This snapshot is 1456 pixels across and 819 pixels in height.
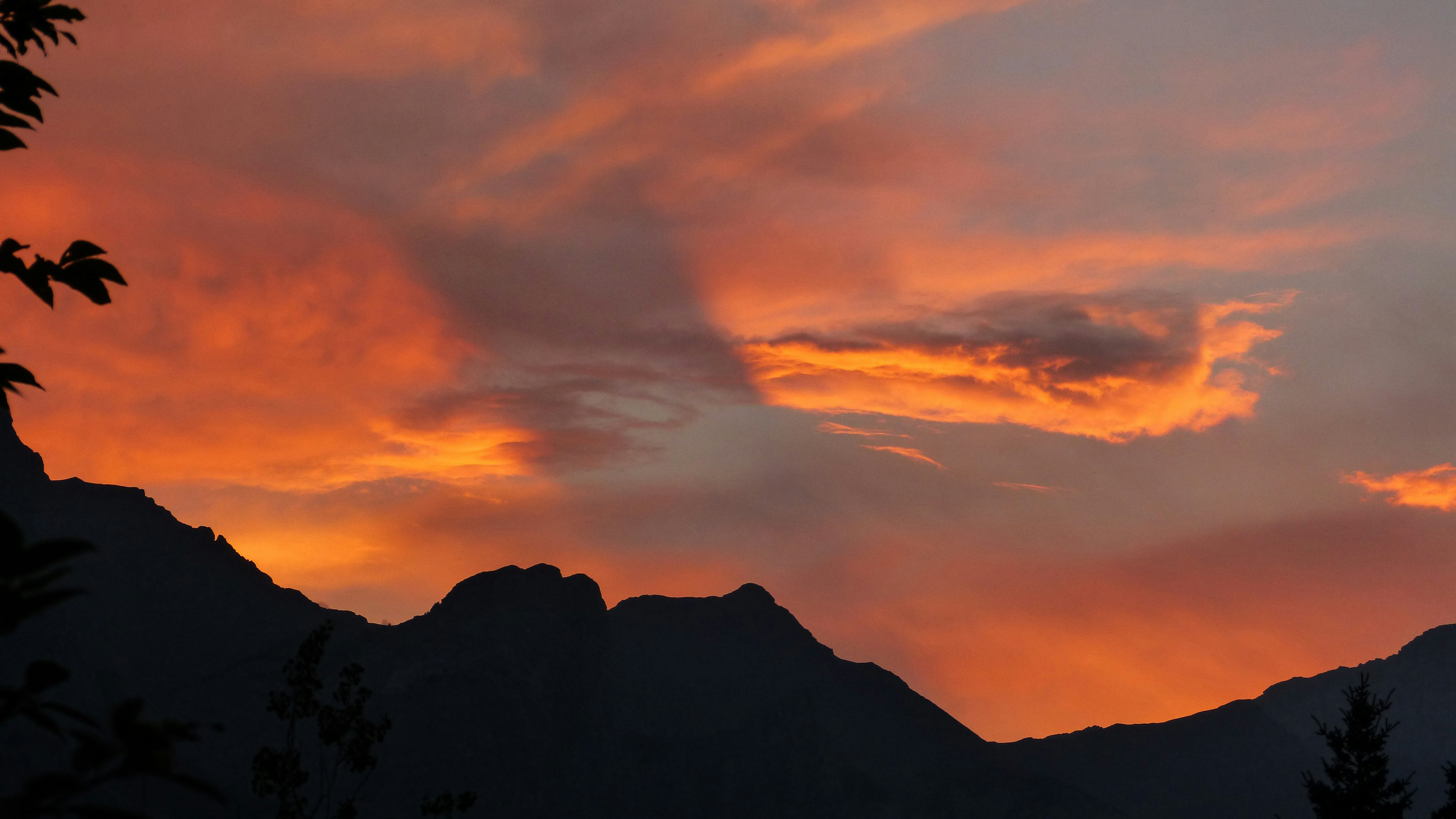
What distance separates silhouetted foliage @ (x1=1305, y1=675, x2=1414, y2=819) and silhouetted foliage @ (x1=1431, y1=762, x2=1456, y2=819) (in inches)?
57.7

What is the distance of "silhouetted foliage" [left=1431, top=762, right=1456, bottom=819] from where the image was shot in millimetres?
55812

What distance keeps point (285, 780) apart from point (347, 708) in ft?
9.17

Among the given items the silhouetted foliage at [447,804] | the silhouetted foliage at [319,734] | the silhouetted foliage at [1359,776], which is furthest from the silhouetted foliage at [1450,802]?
the silhouetted foliage at [319,734]

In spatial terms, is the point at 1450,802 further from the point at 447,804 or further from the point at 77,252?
the point at 77,252

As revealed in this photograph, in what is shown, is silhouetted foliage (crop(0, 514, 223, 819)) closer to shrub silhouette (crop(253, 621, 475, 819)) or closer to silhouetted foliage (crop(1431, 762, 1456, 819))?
shrub silhouette (crop(253, 621, 475, 819))

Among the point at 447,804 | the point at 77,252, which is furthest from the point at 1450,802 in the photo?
the point at 77,252

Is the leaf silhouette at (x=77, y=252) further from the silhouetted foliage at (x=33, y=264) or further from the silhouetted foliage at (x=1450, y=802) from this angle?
the silhouetted foliage at (x=1450, y=802)

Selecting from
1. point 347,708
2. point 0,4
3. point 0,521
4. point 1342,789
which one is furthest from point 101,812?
point 1342,789

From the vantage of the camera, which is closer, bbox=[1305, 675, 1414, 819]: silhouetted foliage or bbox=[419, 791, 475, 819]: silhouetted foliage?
bbox=[419, 791, 475, 819]: silhouetted foliage

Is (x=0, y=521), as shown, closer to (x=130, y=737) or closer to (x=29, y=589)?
(x=29, y=589)

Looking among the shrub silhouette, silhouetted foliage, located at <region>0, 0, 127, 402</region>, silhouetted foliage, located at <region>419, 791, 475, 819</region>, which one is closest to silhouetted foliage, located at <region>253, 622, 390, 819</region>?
the shrub silhouette

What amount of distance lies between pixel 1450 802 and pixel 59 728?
73.1 m

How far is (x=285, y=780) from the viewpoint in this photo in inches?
945

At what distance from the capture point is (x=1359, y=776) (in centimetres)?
5856
